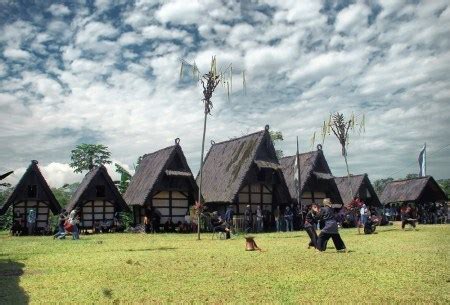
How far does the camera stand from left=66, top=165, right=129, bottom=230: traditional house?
3042 cm

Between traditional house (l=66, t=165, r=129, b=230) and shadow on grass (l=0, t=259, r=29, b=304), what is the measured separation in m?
18.4

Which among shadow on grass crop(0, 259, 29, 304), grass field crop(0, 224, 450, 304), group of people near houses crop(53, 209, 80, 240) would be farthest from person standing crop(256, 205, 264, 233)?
shadow on grass crop(0, 259, 29, 304)

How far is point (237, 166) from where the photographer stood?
3031 centimetres

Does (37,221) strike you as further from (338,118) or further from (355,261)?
(355,261)

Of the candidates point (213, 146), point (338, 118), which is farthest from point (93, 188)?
point (338, 118)

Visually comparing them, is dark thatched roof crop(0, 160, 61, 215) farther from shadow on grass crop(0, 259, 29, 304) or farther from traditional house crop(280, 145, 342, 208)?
shadow on grass crop(0, 259, 29, 304)

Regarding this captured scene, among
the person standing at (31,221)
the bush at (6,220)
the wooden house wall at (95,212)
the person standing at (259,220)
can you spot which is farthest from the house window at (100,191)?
the bush at (6,220)

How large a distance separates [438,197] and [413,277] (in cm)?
3945

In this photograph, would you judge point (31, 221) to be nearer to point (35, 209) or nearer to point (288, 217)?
point (35, 209)

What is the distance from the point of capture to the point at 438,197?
43656mm

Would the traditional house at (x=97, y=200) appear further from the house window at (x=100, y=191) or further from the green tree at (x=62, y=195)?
the green tree at (x=62, y=195)

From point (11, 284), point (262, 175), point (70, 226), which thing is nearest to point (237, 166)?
point (262, 175)

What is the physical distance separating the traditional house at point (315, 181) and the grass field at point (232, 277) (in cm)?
1969

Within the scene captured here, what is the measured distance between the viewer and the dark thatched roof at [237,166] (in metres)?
28.9
